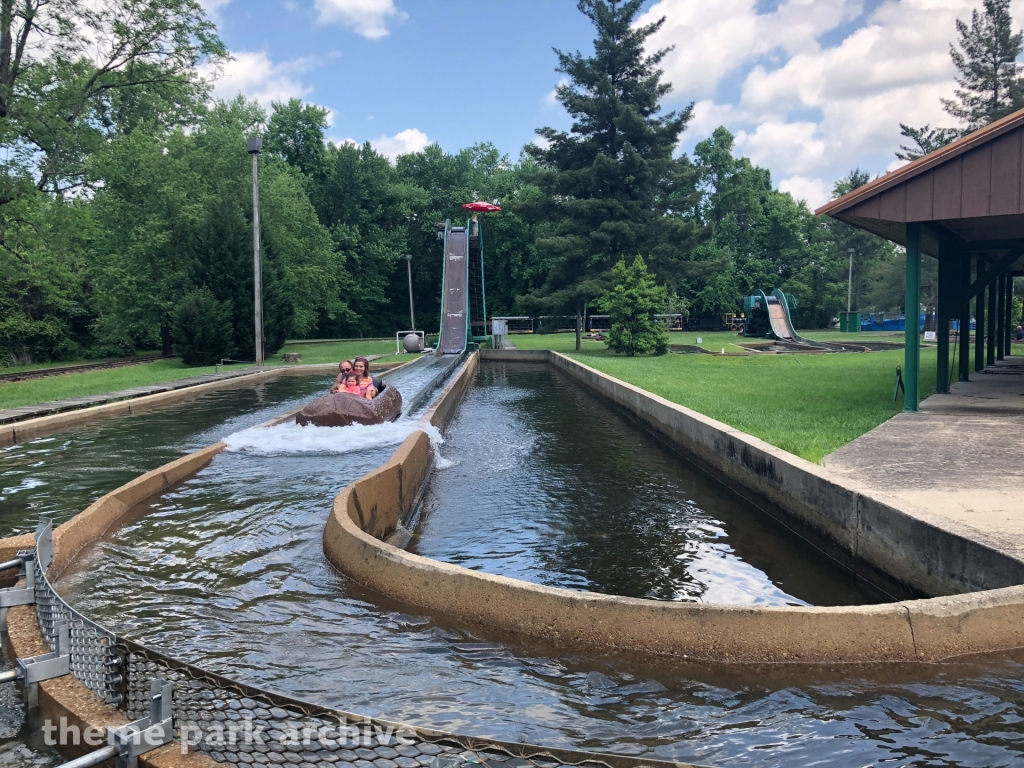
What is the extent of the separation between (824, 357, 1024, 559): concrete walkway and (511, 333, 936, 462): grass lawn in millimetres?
479

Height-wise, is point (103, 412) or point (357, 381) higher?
point (357, 381)

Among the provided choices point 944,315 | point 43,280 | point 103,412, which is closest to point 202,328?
point 43,280

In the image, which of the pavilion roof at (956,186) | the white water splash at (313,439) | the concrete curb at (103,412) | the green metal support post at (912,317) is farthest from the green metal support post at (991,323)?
the concrete curb at (103,412)

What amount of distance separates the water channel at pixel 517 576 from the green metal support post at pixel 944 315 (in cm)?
602

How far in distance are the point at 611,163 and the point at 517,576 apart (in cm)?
2965

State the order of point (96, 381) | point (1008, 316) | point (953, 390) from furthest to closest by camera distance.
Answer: point (1008, 316), point (96, 381), point (953, 390)

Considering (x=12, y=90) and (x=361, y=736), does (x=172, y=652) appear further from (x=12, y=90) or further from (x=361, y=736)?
(x=12, y=90)

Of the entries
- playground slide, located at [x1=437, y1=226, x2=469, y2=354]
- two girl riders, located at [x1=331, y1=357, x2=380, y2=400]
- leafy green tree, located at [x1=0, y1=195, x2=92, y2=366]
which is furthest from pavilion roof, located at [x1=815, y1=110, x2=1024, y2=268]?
playground slide, located at [x1=437, y1=226, x2=469, y2=354]

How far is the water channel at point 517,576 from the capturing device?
3785 millimetres

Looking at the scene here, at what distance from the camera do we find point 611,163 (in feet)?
109

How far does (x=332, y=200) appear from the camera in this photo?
57.9 m

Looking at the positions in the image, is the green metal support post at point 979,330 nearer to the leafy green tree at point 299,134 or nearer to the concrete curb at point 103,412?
the concrete curb at point 103,412

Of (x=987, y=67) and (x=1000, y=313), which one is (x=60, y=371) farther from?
(x=987, y=67)

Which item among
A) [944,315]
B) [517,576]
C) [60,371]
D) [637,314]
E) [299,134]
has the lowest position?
[517,576]
